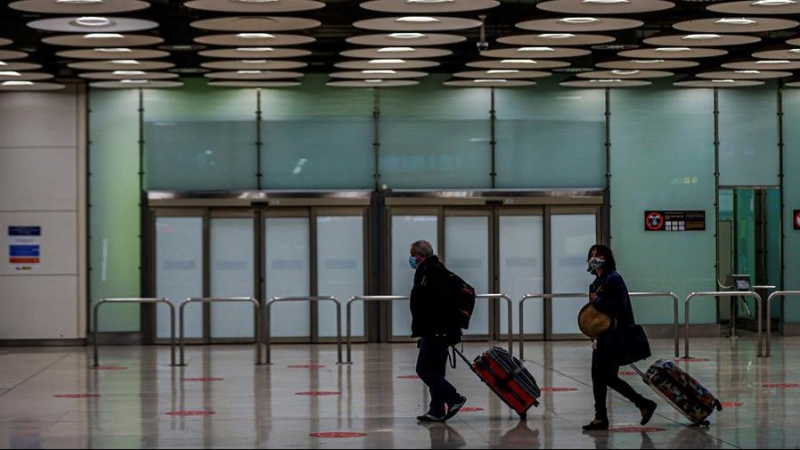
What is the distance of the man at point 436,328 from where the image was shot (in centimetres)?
1363

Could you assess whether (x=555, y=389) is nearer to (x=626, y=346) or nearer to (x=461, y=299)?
(x=461, y=299)

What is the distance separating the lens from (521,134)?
26.3 metres

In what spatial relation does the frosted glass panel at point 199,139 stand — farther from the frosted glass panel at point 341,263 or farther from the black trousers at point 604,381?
the black trousers at point 604,381

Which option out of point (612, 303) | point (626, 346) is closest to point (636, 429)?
point (626, 346)

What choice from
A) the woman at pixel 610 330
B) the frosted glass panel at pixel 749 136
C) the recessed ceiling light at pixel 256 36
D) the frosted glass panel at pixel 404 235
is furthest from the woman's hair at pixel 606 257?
the frosted glass panel at pixel 749 136

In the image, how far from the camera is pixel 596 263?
13.0 metres

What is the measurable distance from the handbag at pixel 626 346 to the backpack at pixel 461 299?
1.40 meters

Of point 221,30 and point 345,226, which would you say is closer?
point 221,30

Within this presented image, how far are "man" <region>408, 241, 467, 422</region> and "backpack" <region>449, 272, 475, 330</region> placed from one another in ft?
0.10

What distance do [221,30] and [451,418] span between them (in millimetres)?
6817

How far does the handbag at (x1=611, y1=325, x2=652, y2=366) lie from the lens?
514 inches

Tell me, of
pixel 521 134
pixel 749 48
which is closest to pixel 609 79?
pixel 521 134

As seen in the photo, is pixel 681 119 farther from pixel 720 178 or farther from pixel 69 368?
pixel 69 368

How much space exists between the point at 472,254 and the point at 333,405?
10796 mm
